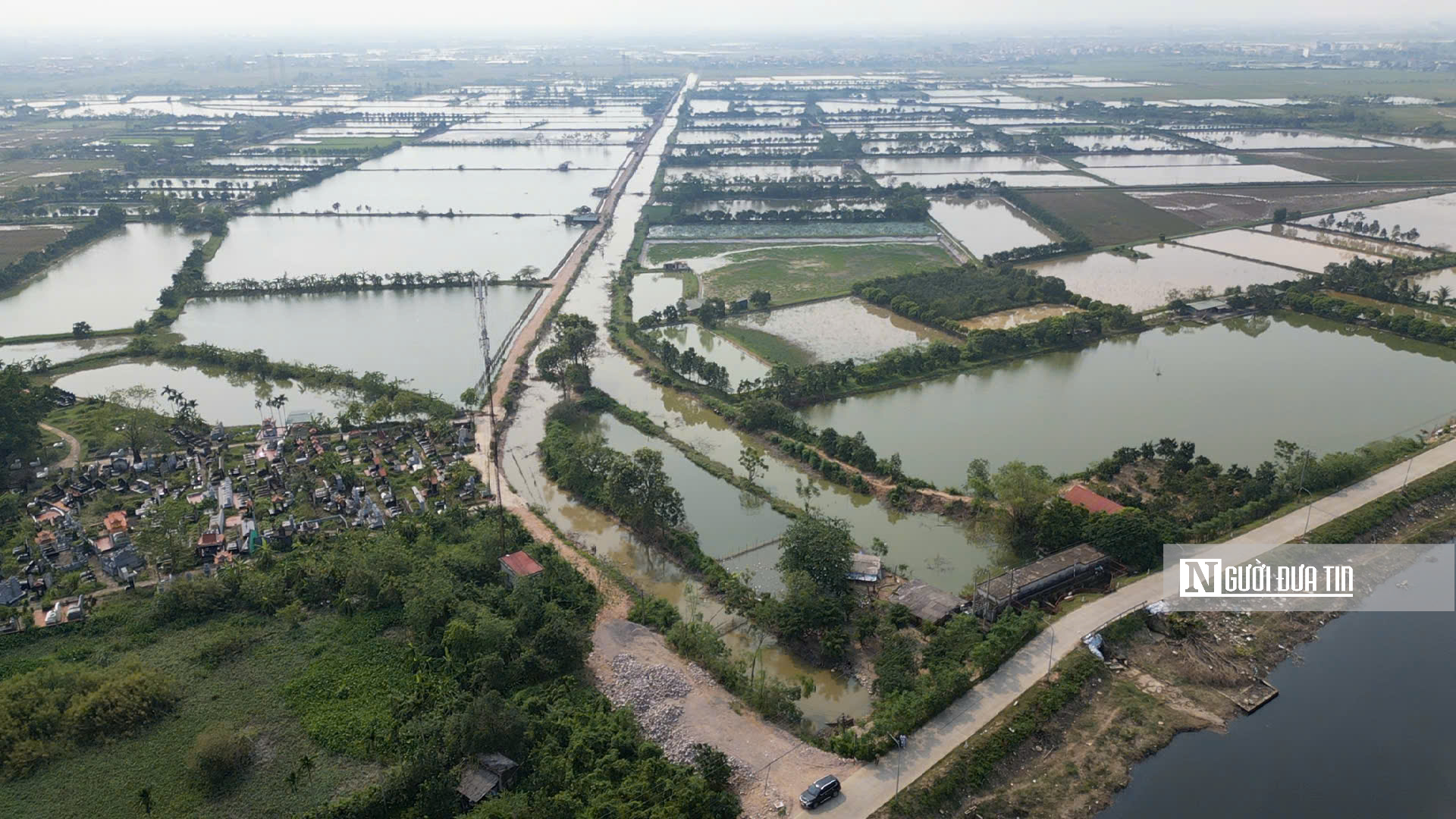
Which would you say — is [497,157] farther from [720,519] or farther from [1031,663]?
[1031,663]

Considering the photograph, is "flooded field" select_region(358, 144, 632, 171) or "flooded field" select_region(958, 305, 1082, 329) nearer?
"flooded field" select_region(958, 305, 1082, 329)

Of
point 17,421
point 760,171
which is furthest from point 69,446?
point 760,171

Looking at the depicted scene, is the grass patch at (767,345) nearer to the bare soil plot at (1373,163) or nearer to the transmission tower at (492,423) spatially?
the transmission tower at (492,423)

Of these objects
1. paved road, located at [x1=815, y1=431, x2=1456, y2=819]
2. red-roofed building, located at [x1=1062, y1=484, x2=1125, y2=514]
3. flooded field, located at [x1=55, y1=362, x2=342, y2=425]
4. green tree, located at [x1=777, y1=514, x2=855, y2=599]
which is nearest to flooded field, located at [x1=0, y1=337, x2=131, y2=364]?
flooded field, located at [x1=55, y1=362, x2=342, y2=425]

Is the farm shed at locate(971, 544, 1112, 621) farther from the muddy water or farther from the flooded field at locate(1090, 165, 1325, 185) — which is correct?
the flooded field at locate(1090, 165, 1325, 185)

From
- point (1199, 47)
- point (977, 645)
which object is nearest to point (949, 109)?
point (977, 645)
